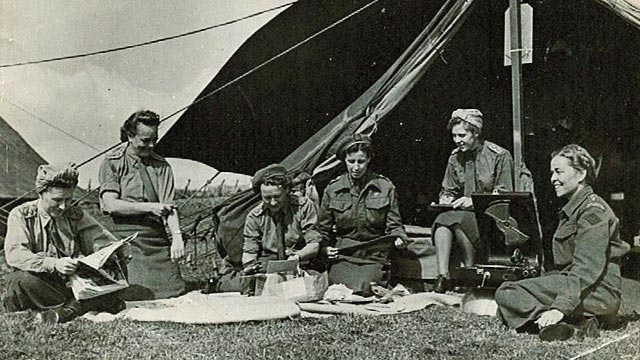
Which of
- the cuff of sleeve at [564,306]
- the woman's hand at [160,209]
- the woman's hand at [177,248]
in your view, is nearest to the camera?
the cuff of sleeve at [564,306]

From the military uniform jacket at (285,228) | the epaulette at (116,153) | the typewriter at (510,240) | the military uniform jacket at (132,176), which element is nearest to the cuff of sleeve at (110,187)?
the military uniform jacket at (132,176)

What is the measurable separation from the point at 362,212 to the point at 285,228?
1.61 ft

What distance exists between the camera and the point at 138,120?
392cm

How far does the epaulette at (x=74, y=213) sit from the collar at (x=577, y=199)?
2449 mm

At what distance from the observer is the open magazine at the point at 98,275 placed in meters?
3.42

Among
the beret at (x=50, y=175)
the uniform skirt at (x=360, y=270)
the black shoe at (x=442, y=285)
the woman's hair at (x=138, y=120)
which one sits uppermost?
the woman's hair at (x=138, y=120)

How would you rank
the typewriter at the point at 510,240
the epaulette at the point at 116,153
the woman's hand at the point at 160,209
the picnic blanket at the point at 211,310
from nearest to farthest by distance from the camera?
1. the picnic blanket at the point at 211,310
2. the typewriter at the point at 510,240
3. the woman's hand at the point at 160,209
4. the epaulette at the point at 116,153

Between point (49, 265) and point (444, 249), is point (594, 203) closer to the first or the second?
point (444, 249)

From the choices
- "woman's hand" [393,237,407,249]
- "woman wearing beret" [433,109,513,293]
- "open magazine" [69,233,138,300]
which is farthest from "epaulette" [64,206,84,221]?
"woman wearing beret" [433,109,513,293]

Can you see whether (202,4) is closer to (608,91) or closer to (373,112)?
(373,112)

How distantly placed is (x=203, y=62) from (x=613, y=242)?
2.65m

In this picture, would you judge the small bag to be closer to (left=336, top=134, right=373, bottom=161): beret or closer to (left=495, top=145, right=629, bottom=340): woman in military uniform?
(left=336, top=134, right=373, bottom=161): beret

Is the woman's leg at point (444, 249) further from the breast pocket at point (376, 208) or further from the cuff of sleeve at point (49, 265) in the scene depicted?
the cuff of sleeve at point (49, 265)

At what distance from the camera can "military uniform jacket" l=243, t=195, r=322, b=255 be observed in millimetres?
3900
